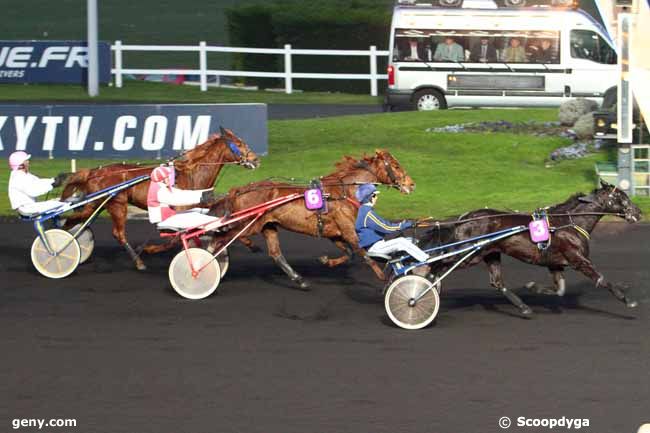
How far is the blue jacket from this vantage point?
32.5 ft

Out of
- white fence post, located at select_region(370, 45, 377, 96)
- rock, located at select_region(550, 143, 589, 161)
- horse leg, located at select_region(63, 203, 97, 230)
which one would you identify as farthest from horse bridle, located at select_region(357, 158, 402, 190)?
white fence post, located at select_region(370, 45, 377, 96)

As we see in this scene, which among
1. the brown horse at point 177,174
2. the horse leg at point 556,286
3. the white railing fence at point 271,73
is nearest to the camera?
the horse leg at point 556,286

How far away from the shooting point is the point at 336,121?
22.9 meters

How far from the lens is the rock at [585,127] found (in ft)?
65.0

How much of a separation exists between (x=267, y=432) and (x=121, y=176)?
5.73m

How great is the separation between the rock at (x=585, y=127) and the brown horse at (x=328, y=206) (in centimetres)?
926

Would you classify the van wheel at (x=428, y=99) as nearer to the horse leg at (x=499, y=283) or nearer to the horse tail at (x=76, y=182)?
the horse tail at (x=76, y=182)

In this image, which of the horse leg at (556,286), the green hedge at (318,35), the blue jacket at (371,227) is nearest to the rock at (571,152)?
the horse leg at (556,286)

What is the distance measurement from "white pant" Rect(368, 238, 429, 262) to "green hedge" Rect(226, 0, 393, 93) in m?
20.9

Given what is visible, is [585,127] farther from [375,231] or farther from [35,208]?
[35,208]

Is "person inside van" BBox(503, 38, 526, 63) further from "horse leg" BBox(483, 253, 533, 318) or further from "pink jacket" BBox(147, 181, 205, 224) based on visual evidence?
"horse leg" BBox(483, 253, 533, 318)

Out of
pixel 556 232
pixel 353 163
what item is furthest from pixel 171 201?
→ pixel 556 232

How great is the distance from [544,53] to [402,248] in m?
16.3

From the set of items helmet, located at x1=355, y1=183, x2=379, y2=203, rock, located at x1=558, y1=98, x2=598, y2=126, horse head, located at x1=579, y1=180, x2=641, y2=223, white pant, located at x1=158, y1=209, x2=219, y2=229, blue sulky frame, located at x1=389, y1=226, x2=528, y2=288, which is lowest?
blue sulky frame, located at x1=389, y1=226, x2=528, y2=288
